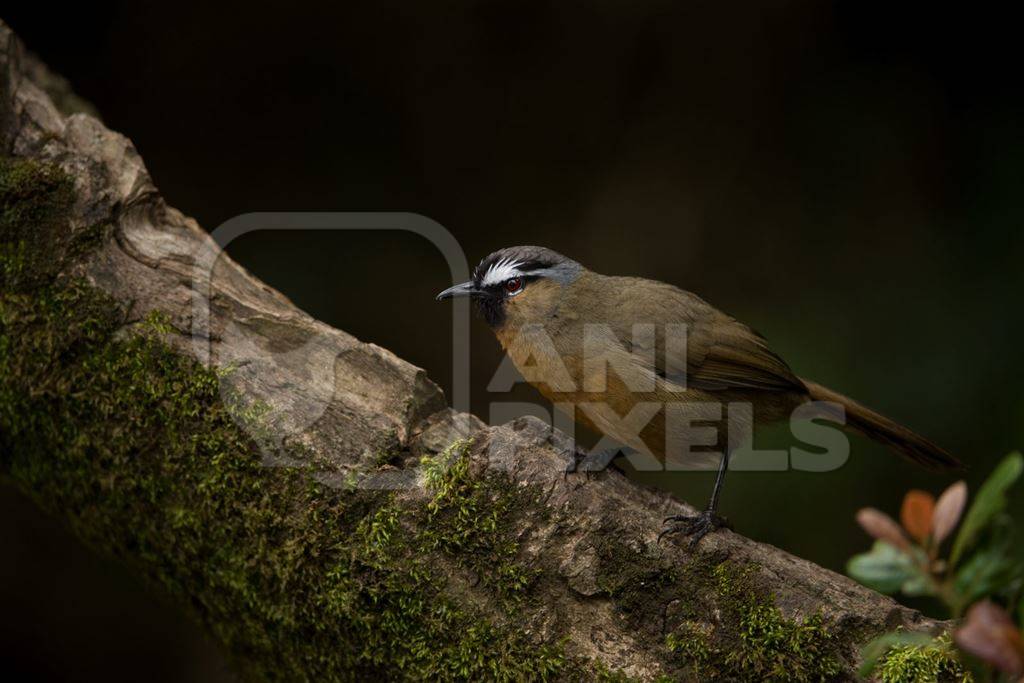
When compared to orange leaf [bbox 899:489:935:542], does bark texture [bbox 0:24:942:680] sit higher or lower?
lower

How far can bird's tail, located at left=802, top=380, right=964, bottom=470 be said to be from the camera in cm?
361

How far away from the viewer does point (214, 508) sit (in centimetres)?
271

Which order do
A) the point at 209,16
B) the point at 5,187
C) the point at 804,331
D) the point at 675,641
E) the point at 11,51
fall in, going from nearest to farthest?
the point at 675,641, the point at 5,187, the point at 11,51, the point at 804,331, the point at 209,16

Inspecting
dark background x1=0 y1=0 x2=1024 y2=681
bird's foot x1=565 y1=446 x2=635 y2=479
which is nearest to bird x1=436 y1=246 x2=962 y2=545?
bird's foot x1=565 y1=446 x2=635 y2=479

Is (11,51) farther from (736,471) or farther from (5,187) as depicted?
(736,471)

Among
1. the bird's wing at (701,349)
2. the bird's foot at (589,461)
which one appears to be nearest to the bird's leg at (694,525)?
the bird's foot at (589,461)

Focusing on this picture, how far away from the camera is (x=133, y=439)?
2807 mm

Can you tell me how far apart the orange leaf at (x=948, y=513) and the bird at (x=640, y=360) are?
1.89 metres

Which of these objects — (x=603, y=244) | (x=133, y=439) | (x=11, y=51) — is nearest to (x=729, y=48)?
(x=603, y=244)

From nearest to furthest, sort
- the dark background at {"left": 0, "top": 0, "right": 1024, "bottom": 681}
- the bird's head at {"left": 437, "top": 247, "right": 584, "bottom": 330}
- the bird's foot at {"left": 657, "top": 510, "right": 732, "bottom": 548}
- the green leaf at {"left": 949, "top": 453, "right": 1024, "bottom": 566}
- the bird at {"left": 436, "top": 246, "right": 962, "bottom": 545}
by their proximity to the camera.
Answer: the green leaf at {"left": 949, "top": 453, "right": 1024, "bottom": 566}, the bird's foot at {"left": 657, "top": 510, "right": 732, "bottom": 548}, the bird at {"left": 436, "top": 246, "right": 962, "bottom": 545}, the bird's head at {"left": 437, "top": 247, "right": 584, "bottom": 330}, the dark background at {"left": 0, "top": 0, "right": 1024, "bottom": 681}

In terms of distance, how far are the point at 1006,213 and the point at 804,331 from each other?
4.15ft

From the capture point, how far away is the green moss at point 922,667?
2404 millimetres

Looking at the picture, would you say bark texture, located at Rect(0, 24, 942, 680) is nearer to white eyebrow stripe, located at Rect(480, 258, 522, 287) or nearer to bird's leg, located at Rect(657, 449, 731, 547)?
bird's leg, located at Rect(657, 449, 731, 547)

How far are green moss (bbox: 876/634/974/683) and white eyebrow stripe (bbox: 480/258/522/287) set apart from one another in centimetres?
189
